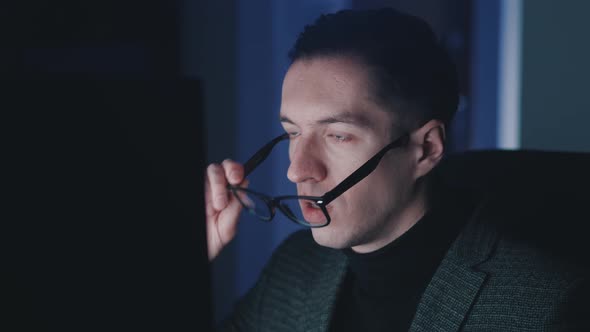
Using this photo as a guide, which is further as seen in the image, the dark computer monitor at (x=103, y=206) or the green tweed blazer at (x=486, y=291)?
the green tweed blazer at (x=486, y=291)

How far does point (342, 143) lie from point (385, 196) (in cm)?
16

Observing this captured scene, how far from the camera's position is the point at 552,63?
4.89 feet

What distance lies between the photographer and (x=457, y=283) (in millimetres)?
1048

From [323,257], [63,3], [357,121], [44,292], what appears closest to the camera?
[44,292]

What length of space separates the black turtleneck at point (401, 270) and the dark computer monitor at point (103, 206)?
0.78 meters

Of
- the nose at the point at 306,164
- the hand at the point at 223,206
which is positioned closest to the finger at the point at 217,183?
the hand at the point at 223,206

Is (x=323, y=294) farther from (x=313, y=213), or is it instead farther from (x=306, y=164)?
(x=306, y=164)

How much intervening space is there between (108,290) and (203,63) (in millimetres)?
1642

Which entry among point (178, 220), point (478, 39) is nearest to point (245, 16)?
point (478, 39)

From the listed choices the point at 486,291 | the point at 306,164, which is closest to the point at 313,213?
the point at 306,164

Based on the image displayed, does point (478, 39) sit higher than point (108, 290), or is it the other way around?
point (478, 39)

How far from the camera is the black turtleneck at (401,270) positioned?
113cm

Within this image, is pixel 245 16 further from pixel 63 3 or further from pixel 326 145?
pixel 326 145

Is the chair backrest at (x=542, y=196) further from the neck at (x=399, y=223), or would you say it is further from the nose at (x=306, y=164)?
the nose at (x=306, y=164)
